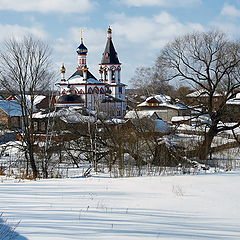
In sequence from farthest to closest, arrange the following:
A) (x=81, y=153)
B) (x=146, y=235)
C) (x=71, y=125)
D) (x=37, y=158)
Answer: (x=71, y=125) < (x=81, y=153) < (x=37, y=158) < (x=146, y=235)

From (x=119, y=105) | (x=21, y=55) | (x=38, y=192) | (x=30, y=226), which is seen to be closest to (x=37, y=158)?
(x=21, y=55)

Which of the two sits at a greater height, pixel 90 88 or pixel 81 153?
pixel 90 88

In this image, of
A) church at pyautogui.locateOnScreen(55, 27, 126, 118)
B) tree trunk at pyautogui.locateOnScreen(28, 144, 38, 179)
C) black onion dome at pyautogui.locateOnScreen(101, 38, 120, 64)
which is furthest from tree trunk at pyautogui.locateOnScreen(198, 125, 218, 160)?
black onion dome at pyautogui.locateOnScreen(101, 38, 120, 64)

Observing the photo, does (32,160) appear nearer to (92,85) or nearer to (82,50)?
(92,85)

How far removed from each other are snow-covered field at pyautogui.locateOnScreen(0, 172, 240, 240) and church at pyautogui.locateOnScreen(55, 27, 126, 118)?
36.9 meters

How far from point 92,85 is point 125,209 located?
162 ft

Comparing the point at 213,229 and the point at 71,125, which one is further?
the point at 71,125

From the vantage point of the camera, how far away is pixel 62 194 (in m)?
8.59

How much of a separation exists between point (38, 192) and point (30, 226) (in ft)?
9.83

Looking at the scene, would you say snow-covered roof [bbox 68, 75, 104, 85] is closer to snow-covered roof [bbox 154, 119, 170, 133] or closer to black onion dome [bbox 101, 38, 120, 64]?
black onion dome [bbox 101, 38, 120, 64]

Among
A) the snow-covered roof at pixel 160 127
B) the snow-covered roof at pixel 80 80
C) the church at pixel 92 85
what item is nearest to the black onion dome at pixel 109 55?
the church at pixel 92 85

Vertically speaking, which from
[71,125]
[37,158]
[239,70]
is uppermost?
[239,70]

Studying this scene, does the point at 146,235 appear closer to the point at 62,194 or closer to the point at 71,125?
the point at 62,194

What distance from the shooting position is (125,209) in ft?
23.4
